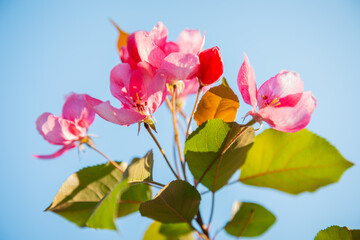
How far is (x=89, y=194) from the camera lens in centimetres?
68

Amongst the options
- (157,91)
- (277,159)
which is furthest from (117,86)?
(277,159)

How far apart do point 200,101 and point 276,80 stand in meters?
0.17

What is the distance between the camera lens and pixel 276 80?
629 millimetres

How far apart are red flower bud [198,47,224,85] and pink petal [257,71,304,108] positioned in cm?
10

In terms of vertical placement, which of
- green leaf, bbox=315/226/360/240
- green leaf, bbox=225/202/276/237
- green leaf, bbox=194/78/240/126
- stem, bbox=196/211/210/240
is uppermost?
green leaf, bbox=194/78/240/126

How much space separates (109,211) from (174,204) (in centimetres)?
20

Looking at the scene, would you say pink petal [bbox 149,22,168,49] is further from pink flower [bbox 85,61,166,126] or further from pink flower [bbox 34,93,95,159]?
pink flower [bbox 34,93,95,159]

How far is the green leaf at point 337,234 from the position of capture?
0.58 meters

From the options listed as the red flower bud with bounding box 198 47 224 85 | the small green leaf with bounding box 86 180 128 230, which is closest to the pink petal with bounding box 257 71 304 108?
the red flower bud with bounding box 198 47 224 85

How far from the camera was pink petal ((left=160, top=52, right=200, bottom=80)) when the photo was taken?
1.86ft

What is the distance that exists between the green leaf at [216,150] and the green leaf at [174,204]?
7 cm

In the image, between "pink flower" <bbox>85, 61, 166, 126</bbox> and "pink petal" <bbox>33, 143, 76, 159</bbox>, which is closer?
"pink flower" <bbox>85, 61, 166, 126</bbox>

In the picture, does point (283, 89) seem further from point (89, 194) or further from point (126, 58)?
point (89, 194)

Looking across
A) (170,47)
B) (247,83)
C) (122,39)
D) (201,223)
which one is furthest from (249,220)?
(122,39)
